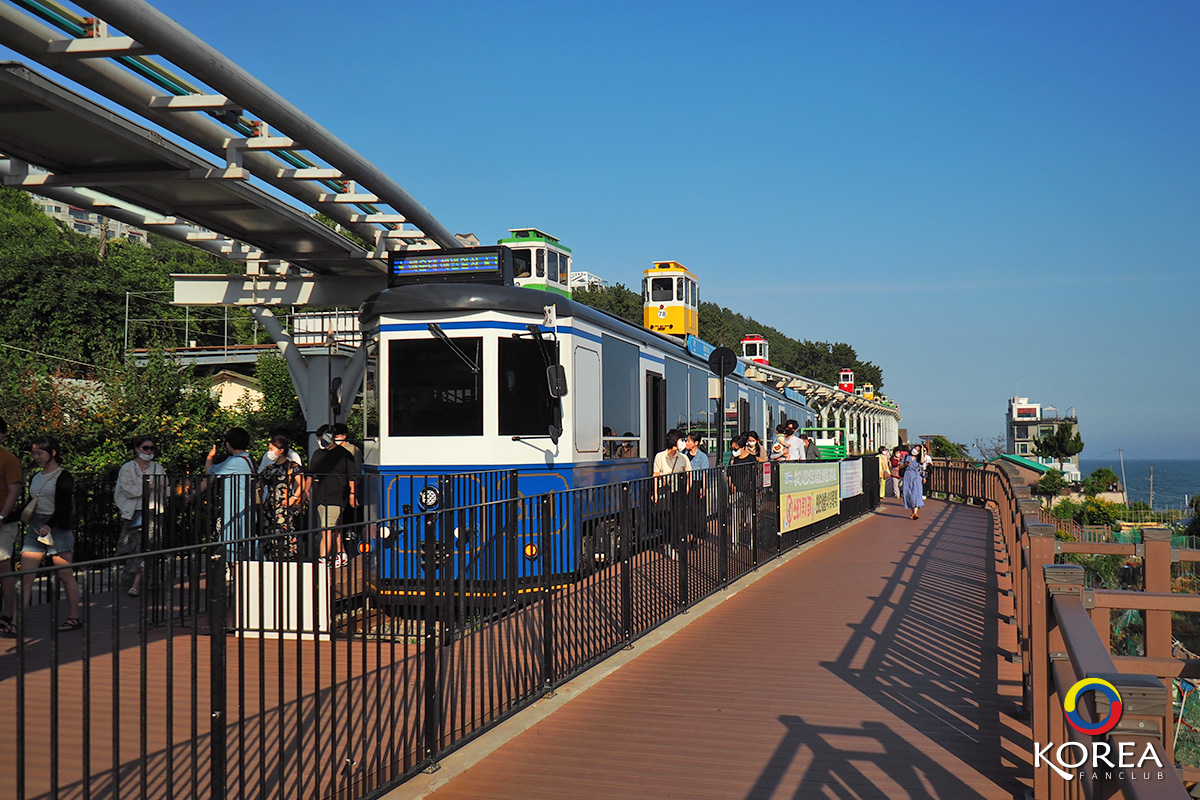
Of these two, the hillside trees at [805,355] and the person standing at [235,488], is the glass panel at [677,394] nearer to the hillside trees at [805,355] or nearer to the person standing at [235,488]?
the person standing at [235,488]

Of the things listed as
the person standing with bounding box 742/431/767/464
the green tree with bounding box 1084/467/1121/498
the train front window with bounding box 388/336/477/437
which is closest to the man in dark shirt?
the train front window with bounding box 388/336/477/437

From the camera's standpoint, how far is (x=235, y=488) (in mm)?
9750

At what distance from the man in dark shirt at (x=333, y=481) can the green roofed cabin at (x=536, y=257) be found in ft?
13.2

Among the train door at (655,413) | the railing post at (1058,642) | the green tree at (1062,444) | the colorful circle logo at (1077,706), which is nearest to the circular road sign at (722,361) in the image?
the train door at (655,413)

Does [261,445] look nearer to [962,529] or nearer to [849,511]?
[849,511]

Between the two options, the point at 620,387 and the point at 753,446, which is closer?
the point at 620,387

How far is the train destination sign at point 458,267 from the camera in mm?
10859

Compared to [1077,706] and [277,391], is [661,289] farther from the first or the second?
[277,391]

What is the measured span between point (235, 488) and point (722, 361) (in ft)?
22.6

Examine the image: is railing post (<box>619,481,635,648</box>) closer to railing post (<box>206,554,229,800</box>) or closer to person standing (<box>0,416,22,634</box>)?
railing post (<box>206,554,229,800</box>)

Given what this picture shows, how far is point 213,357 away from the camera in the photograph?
181 feet

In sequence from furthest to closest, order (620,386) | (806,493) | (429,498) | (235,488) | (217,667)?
(806,493), (620,386), (235,488), (429,498), (217,667)

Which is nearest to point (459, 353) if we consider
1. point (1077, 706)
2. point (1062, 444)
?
point (1077, 706)

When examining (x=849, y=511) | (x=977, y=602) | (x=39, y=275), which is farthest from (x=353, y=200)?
(x=39, y=275)
